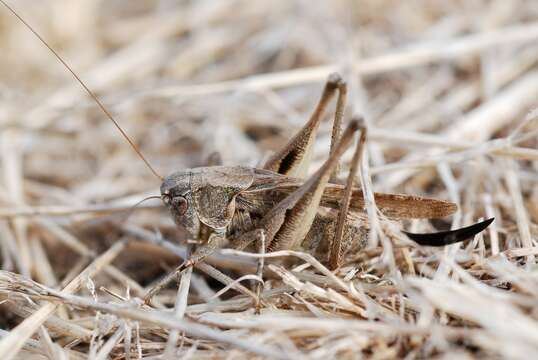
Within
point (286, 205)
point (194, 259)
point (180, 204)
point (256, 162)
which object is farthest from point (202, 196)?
point (256, 162)

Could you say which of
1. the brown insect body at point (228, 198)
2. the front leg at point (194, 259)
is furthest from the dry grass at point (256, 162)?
the brown insect body at point (228, 198)

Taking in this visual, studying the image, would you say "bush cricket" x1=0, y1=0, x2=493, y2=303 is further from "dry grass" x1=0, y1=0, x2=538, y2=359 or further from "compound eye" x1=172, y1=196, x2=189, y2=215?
"dry grass" x1=0, y1=0, x2=538, y2=359

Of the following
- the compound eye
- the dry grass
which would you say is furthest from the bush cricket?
the dry grass

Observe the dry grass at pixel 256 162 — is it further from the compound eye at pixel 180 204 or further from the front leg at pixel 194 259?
the compound eye at pixel 180 204

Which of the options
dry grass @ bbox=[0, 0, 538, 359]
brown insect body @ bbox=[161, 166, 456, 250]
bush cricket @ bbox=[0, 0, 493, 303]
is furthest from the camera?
brown insect body @ bbox=[161, 166, 456, 250]

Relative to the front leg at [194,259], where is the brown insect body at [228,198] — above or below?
above
